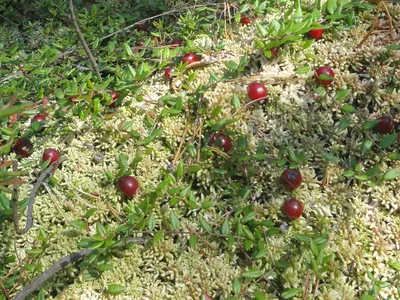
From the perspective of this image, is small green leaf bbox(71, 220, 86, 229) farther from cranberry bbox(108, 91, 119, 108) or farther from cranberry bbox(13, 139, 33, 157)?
cranberry bbox(108, 91, 119, 108)

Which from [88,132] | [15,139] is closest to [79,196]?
[88,132]

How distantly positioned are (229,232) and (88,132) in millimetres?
1448

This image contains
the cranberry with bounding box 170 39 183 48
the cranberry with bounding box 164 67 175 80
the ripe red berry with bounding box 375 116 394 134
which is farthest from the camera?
the cranberry with bounding box 170 39 183 48

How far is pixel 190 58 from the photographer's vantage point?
3564 millimetres

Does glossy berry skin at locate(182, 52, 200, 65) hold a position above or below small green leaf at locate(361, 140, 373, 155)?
above

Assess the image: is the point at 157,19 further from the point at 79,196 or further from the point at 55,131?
the point at 79,196

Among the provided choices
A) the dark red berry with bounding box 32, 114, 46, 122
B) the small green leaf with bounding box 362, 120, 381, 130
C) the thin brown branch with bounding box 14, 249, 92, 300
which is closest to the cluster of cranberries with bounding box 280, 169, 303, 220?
the small green leaf with bounding box 362, 120, 381, 130

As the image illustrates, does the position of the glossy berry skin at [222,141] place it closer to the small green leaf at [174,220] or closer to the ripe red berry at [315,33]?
the small green leaf at [174,220]

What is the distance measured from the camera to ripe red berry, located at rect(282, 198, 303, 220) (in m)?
2.70

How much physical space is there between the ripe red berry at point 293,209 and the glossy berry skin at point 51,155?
1.76 m

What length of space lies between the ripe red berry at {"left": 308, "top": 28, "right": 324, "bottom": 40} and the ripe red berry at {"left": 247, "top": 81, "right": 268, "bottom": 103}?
0.72 meters

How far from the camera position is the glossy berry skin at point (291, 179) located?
2799 millimetres

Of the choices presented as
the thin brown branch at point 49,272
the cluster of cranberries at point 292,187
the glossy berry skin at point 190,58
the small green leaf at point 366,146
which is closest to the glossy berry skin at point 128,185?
the thin brown branch at point 49,272

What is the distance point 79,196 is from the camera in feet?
9.82
